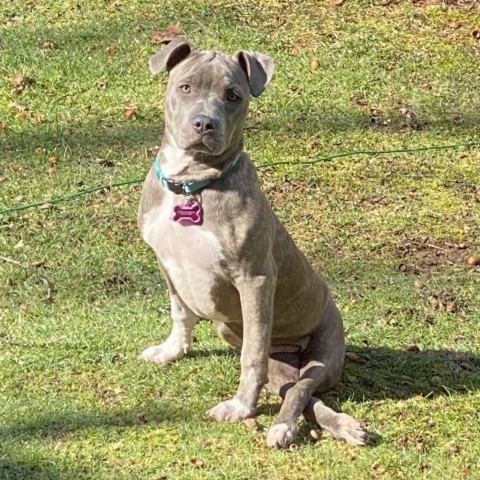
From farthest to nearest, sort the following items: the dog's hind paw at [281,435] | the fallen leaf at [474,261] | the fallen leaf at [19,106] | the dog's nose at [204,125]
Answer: the fallen leaf at [19,106] < the fallen leaf at [474,261] < the dog's hind paw at [281,435] < the dog's nose at [204,125]

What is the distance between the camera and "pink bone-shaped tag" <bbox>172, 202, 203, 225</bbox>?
4945 mm

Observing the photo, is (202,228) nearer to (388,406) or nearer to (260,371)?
(260,371)

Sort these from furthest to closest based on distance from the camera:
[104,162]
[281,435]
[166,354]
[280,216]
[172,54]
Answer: [104,162], [280,216], [166,354], [172,54], [281,435]

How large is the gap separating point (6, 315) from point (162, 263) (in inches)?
58.5

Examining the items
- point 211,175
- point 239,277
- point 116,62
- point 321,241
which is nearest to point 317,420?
point 239,277

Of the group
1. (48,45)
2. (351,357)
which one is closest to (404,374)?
(351,357)

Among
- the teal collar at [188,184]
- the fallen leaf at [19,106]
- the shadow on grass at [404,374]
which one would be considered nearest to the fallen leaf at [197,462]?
the shadow on grass at [404,374]

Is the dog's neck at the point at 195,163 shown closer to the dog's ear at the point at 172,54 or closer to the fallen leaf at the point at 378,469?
the dog's ear at the point at 172,54

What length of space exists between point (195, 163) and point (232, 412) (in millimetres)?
1112

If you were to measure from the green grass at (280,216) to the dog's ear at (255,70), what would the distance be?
4.63 ft

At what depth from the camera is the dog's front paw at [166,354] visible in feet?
18.6

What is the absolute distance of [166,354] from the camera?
5.68 metres

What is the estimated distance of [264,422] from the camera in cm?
516

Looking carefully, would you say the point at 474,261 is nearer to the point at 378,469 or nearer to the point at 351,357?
the point at 351,357
